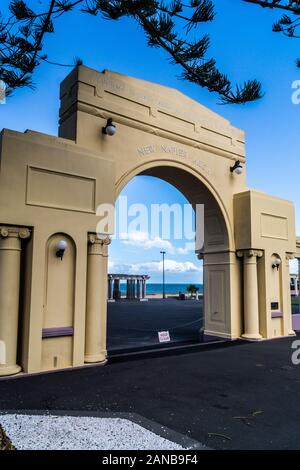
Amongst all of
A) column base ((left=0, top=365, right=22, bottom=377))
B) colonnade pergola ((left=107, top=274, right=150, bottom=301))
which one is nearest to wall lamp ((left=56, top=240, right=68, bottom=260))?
column base ((left=0, top=365, right=22, bottom=377))

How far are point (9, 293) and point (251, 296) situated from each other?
643cm

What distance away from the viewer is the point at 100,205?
6980 mm

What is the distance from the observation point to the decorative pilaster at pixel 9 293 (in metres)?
5.77

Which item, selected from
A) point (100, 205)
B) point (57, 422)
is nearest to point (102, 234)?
point (100, 205)

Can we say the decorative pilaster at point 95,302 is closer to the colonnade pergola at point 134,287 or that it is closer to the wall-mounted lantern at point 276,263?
the wall-mounted lantern at point 276,263

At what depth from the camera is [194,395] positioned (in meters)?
5.03

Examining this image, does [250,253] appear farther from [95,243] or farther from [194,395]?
[194,395]

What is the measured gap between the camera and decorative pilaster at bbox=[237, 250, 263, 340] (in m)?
9.77

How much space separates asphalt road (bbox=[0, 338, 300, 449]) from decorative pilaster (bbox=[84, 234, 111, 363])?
0.35 m

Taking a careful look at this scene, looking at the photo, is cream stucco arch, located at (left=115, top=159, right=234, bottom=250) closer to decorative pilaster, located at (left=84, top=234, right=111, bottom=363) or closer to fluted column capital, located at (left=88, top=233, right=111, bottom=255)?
fluted column capital, located at (left=88, top=233, right=111, bottom=255)

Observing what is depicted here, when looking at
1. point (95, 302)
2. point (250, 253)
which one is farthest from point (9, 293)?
point (250, 253)

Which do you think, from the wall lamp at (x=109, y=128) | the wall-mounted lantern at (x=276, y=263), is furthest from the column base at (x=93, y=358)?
the wall-mounted lantern at (x=276, y=263)
